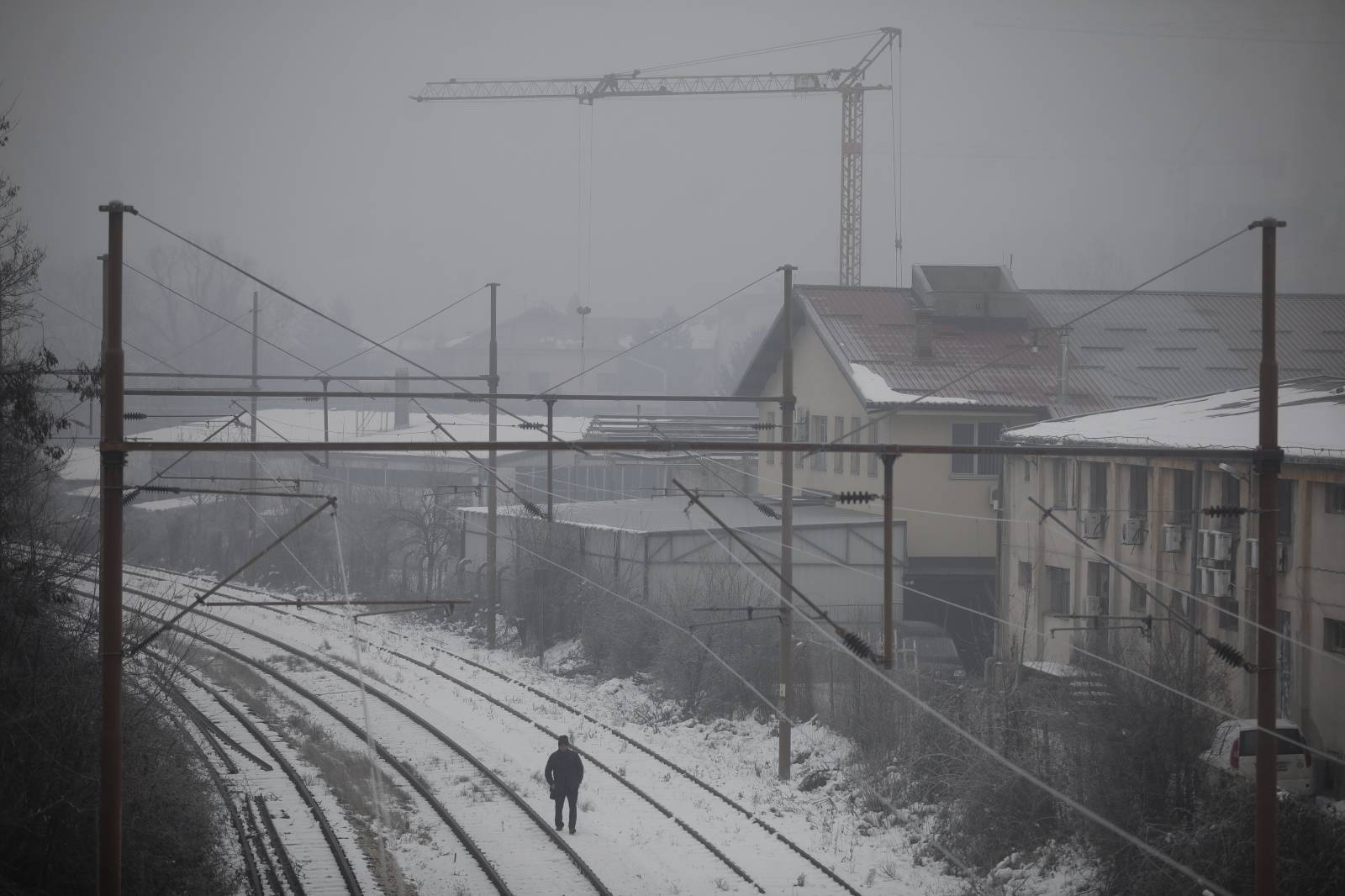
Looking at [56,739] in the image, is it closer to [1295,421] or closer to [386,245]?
[1295,421]

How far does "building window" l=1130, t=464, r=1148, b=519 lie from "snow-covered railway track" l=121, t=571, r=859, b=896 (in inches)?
338

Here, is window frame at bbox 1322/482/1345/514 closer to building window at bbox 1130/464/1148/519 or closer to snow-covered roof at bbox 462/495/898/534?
building window at bbox 1130/464/1148/519

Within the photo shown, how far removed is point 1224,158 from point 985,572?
87.5 metres

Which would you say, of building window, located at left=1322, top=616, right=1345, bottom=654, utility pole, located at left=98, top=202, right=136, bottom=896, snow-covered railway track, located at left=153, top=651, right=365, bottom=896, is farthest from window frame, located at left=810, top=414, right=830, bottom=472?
utility pole, located at left=98, top=202, right=136, bottom=896

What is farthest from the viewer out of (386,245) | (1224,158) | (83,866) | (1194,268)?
(386,245)

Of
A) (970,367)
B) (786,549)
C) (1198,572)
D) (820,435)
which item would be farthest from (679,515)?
(1198,572)

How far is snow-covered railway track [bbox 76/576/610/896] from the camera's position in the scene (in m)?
12.7

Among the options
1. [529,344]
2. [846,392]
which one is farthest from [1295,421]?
[529,344]

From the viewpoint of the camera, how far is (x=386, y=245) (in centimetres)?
19300

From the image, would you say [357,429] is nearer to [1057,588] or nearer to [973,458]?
[973,458]

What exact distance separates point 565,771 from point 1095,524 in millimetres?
10849

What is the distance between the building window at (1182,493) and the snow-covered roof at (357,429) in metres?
26.1

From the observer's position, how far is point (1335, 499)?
47.8 feet

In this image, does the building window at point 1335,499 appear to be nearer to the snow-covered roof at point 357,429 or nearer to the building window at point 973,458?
the building window at point 973,458
